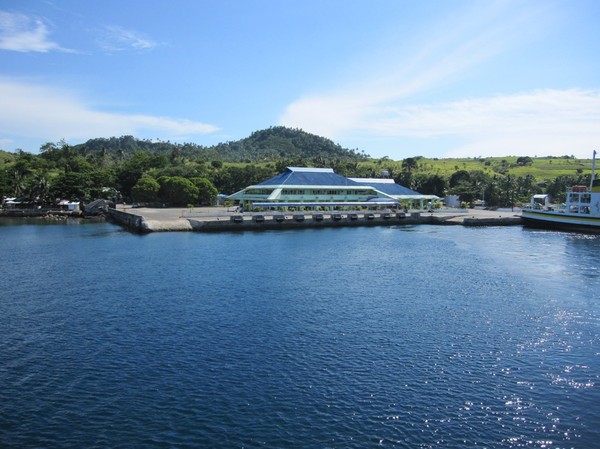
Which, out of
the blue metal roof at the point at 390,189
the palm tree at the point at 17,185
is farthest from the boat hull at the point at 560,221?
the palm tree at the point at 17,185

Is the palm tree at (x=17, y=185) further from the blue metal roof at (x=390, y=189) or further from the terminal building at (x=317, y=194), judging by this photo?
the blue metal roof at (x=390, y=189)

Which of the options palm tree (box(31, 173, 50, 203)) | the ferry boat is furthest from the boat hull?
palm tree (box(31, 173, 50, 203))

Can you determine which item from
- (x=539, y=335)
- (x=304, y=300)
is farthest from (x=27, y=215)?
(x=539, y=335)

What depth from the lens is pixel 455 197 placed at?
Answer: 452 feet

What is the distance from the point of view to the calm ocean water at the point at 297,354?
18641 millimetres

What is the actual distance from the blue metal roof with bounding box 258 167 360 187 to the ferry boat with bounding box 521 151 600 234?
43.4 meters

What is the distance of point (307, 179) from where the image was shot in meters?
115

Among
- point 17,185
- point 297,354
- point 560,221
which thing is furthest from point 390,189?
point 297,354

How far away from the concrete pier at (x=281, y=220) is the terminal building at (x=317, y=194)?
1013 centimetres

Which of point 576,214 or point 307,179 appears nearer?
point 576,214

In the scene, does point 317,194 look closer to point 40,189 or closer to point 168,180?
point 168,180

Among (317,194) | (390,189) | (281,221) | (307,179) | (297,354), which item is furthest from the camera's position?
(390,189)

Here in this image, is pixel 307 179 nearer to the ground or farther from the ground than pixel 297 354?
farther from the ground

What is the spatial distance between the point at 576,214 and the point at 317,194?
54394 millimetres
